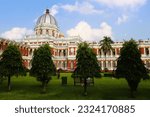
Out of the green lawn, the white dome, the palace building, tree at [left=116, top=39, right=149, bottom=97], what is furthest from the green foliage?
the white dome

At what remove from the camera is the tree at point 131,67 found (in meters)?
33.5

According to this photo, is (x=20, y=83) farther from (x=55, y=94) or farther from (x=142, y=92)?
(x=142, y=92)

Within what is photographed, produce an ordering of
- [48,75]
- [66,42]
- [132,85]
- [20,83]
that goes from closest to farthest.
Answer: [132,85], [48,75], [20,83], [66,42]

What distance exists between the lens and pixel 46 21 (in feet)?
363

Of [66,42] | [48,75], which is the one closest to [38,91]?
[48,75]

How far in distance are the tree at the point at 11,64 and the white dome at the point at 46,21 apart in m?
69.8

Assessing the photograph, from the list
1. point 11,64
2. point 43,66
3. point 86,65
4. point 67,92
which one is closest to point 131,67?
point 86,65

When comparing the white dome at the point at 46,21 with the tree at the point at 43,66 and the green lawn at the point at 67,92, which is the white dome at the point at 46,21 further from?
the tree at the point at 43,66

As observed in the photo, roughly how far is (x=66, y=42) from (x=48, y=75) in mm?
63957

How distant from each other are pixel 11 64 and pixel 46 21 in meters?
74.3

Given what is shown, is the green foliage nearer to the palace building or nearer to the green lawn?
the green lawn

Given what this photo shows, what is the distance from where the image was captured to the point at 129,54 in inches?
1356

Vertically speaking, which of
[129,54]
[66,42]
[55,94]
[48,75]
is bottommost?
[55,94]

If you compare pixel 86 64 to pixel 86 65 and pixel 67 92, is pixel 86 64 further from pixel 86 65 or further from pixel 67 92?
pixel 67 92
